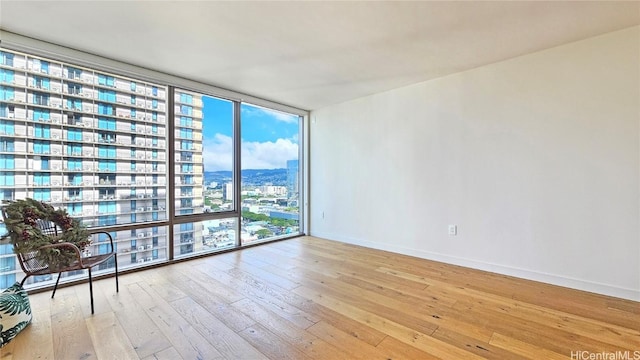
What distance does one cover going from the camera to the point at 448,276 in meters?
3.09

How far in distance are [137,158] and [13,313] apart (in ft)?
6.18

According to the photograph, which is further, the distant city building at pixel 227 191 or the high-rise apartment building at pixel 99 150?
the distant city building at pixel 227 191

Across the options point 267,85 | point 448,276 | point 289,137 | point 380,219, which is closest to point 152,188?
point 267,85

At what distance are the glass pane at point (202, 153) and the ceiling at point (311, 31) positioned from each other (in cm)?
56

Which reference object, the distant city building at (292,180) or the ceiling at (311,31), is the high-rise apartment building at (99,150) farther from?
the distant city building at (292,180)

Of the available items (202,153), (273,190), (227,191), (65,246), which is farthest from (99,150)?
(273,190)

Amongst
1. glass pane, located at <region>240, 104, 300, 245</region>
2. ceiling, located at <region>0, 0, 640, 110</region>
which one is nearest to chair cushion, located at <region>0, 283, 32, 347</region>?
ceiling, located at <region>0, 0, 640, 110</region>

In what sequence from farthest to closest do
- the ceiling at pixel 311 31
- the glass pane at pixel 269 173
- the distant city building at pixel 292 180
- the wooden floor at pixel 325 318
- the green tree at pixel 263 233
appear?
the distant city building at pixel 292 180 → the green tree at pixel 263 233 → the glass pane at pixel 269 173 → the ceiling at pixel 311 31 → the wooden floor at pixel 325 318

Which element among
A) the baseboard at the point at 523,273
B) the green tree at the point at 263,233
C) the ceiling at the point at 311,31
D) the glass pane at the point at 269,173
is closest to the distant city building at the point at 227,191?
the glass pane at the point at 269,173

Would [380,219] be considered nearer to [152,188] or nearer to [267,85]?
[267,85]

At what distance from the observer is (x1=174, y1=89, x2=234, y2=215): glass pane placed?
3689 mm

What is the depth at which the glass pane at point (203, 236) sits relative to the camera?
12.2 ft

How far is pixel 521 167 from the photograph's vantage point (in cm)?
300

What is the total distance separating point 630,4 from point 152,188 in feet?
16.3
